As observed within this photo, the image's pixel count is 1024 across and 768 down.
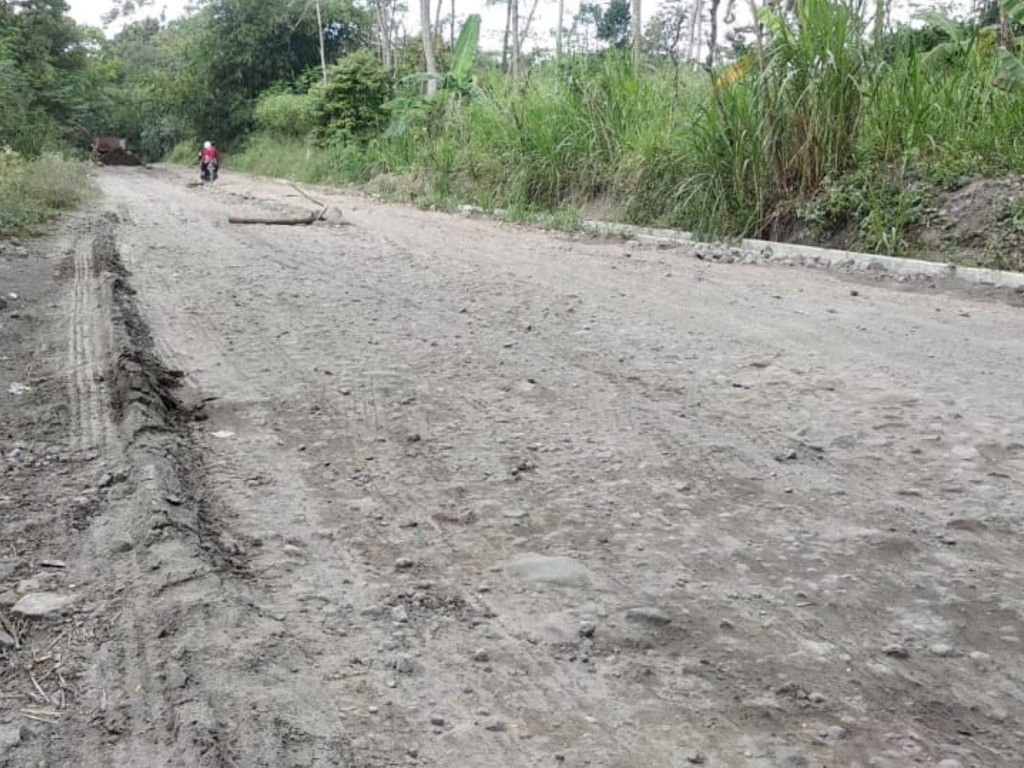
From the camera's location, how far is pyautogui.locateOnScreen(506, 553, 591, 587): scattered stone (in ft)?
7.75

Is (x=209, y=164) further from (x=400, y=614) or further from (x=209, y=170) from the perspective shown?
(x=400, y=614)

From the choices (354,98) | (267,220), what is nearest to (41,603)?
(267,220)

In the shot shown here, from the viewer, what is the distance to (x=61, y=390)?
398 centimetres

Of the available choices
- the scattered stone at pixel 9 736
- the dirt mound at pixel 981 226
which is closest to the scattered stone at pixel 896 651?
the scattered stone at pixel 9 736

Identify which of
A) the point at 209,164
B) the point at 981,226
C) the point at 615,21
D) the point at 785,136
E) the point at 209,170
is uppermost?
the point at 615,21

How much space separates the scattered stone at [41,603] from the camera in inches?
86.2

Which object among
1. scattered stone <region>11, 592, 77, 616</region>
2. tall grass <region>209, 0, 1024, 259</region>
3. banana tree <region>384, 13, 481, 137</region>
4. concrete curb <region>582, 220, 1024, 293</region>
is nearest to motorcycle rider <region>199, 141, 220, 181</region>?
banana tree <region>384, 13, 481, 137</region>

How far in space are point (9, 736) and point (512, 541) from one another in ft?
4.23

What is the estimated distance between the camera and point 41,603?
7.30ft

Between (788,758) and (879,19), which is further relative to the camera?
(879,19)

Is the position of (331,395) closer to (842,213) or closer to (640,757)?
(640,757)

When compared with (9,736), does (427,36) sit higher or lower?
higher

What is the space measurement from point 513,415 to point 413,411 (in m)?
0.40

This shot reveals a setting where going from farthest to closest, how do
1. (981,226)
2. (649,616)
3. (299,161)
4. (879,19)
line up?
(299,161), (879,19), (981,226), (649,616)
